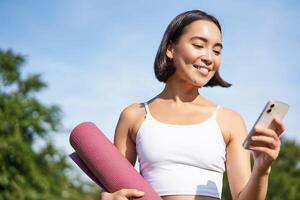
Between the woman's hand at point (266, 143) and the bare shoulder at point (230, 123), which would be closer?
the woman's hand at point (266, 143)

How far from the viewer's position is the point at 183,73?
10.7 ft

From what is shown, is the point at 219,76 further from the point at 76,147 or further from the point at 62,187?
the point at 62,187

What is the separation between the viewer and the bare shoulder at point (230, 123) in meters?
3.12

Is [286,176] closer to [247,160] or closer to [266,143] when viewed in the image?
[247,160]

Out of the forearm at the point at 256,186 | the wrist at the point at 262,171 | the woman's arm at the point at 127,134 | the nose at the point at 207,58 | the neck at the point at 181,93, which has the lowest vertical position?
the forearm at the point at 256,186

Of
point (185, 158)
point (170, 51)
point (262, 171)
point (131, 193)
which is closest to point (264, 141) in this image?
point (262, 171)

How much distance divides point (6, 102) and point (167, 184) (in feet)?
118

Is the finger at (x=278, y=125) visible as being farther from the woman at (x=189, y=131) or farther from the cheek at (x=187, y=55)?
the cheek at (x=187, y=55)

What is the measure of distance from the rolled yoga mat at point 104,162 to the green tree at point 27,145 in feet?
109

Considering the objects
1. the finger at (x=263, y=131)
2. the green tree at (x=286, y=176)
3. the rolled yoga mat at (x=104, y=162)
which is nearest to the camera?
the finger at (x=263, y=131)

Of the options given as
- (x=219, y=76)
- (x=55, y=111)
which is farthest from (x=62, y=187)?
(x=219, y=76)

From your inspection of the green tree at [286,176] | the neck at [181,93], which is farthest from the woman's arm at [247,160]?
the green tree at [286,176]

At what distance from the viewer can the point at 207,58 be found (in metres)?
3.18

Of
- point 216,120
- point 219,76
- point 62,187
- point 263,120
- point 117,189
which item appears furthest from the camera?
point 62,187
